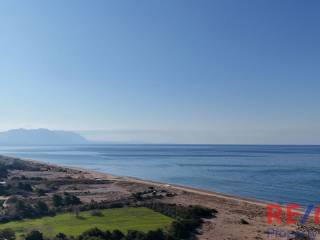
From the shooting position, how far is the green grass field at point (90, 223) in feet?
92.4

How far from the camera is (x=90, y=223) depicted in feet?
98.8

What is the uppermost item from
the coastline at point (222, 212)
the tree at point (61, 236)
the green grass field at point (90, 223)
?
the tree at point (61, 236)

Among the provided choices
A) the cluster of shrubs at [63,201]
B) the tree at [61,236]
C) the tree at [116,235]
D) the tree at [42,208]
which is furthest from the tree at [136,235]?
the cluster of shrubs at [63,201]

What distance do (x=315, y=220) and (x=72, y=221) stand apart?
69.8 feet

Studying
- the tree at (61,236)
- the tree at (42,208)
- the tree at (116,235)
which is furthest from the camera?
the tree at (42,208)

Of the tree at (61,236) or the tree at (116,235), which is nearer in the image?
the tree at (61,236)

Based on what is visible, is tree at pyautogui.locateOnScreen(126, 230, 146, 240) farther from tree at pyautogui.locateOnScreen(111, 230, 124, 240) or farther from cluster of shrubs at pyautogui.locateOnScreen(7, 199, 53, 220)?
cluster of shrubs at pyautogui.locateOnScreen(7, 199, 53, 220)

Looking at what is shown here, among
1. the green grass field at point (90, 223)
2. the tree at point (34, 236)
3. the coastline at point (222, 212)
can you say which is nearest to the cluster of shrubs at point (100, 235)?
the tree at point (34, 236)

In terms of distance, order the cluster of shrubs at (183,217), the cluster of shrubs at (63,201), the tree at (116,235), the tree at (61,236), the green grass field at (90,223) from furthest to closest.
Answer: the cluster of shrubs at (63,201), the green grass field at (90,223), the cluster of shrubs at (183,217), the tree at (116,235), the tree at (61,236)

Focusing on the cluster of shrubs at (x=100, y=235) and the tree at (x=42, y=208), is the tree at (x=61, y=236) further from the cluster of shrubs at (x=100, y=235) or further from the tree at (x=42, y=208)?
the tree at (x=42, y=208)

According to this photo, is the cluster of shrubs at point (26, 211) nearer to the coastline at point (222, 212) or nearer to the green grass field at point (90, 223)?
the green grass field at point (90, 223)

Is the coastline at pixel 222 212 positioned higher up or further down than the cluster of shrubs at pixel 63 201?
further down

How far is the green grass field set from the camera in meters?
28.2

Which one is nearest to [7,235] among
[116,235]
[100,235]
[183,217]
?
[100,235]
